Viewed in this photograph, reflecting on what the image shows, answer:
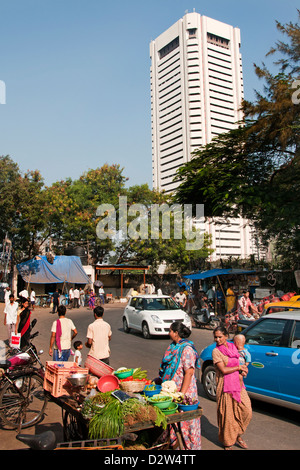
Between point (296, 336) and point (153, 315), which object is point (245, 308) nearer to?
point (153, 315)

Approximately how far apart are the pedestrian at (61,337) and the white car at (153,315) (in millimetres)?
6948

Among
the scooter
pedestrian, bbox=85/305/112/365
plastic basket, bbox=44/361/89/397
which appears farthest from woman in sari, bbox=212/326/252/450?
the scooter

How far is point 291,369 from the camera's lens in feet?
17.5

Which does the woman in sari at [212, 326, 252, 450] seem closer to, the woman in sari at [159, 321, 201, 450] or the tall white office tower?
the woman in sari at [159, 321, 201, 450]

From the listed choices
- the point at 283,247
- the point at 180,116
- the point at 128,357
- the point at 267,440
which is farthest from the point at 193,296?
the point at 180,116

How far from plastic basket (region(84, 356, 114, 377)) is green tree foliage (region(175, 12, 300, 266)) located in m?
13.5

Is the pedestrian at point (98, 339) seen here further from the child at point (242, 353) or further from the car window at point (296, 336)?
the car window at point (296, 336)

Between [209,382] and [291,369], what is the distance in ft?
6.02

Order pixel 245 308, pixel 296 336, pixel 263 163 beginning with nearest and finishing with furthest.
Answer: pixel 296 336
pixel 245 308
pixel 263 163

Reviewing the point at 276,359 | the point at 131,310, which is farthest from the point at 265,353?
the point at 131,310

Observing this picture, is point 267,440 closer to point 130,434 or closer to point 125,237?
point 130,434

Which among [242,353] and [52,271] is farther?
[52,271]

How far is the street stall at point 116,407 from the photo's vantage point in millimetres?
3158

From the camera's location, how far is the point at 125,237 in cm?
4003
